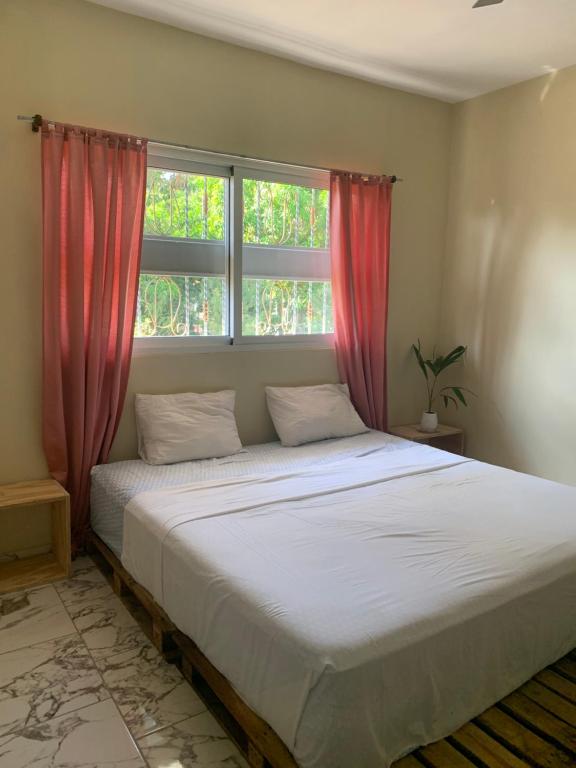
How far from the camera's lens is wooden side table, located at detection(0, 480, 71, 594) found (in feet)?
8.55

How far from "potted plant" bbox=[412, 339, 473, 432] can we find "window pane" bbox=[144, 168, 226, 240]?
1.76m

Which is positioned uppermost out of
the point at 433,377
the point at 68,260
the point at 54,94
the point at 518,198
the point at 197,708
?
the point at 54,94

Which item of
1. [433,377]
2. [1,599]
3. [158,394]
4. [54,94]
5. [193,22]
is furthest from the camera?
[433,377]

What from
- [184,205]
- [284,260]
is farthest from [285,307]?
[184,205]

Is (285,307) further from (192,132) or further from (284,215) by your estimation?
(192,132)

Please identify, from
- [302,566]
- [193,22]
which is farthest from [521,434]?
[193,22]

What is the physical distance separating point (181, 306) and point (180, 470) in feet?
3.16

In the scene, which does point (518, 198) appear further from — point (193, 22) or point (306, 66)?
point (193, 22)

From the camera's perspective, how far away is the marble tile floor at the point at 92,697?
1711 mm

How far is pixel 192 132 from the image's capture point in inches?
123

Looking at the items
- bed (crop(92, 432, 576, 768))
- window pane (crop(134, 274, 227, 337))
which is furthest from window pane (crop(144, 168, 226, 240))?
bed (crop(92, 432, 576, 768))

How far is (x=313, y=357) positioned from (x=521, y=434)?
1503 mm

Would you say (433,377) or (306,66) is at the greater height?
(306,66)

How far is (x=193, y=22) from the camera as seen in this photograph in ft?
9.66
